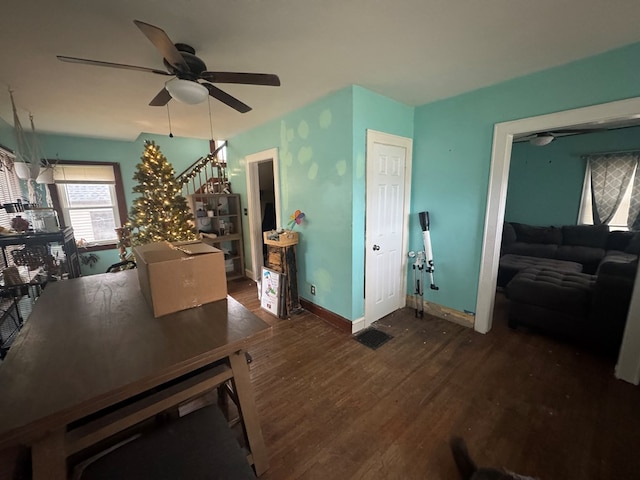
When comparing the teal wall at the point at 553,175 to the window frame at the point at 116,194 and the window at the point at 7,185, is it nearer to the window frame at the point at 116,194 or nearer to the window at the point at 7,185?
the window frame at the point at 116,194

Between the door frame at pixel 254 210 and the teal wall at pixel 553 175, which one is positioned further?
the teal wall at pixel 553 175

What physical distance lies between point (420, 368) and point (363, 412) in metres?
0.70

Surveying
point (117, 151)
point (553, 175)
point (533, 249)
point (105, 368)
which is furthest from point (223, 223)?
point (553, 175)

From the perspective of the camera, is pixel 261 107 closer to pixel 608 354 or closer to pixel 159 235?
pixel 159 235

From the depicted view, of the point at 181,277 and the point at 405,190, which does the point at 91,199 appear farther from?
the point at 405,190

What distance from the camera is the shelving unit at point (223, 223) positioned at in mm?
4113

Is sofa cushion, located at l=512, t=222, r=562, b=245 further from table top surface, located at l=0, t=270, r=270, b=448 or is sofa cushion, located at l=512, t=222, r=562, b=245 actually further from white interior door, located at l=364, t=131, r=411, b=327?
table top surface, located at l=0, t=270, r=270, b=448

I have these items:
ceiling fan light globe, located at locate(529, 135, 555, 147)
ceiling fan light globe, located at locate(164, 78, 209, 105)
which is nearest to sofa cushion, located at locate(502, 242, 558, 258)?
ceiling fan light globe, located at locate(529, 135, 555, 147)

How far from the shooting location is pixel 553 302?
2.38 metres

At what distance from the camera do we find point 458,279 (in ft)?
9.10

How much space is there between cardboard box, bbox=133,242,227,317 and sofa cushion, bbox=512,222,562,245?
209 inches

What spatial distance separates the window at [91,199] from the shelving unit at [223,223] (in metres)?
1.69

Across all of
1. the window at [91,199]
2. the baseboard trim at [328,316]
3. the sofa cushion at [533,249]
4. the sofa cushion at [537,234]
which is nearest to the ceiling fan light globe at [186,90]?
the baseboard trim at [328,316]

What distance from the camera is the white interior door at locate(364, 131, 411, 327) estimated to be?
2.62 metres
